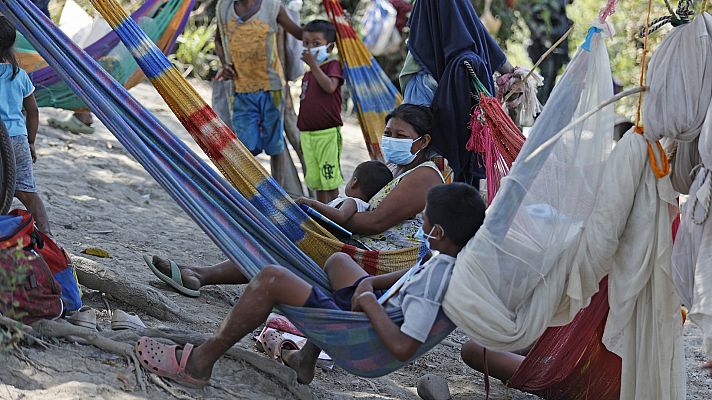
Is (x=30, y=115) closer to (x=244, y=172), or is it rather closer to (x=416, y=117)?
(x=244, y=172)

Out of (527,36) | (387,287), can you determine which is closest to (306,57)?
(387,287)

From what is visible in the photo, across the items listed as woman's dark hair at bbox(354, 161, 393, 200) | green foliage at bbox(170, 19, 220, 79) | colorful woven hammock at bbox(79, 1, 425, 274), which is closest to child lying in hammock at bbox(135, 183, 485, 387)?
colorful woven hammock at bbox(79, 1, 425, 274)

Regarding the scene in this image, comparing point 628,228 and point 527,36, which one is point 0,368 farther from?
point 527,36

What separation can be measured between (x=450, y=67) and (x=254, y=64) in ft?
6.80

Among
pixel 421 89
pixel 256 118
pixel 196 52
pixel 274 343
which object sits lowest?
pixel 196 52

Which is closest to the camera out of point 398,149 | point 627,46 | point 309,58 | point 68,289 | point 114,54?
point 68,289

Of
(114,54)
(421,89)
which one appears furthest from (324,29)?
(421,89)

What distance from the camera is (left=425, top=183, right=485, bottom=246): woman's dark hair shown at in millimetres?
2869

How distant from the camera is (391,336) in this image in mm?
2766

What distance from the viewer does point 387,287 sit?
122 inches

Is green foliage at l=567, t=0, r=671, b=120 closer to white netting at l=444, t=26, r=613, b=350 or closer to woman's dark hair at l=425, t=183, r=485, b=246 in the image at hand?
white netting at l=444, t=26, r=613, b=350

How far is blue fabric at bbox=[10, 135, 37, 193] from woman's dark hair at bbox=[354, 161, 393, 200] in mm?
1393

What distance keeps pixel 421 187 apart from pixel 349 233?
322 mm

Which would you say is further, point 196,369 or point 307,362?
point 307,362
